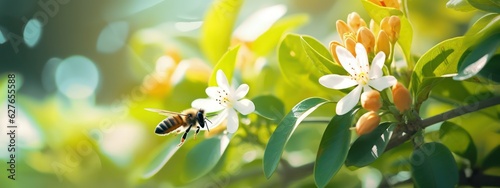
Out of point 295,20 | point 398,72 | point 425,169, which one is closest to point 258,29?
point 295,20

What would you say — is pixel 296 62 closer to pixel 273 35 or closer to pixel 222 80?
pixel 222 80

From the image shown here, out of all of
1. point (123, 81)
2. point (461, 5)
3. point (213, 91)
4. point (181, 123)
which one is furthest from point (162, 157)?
point (123, 81)

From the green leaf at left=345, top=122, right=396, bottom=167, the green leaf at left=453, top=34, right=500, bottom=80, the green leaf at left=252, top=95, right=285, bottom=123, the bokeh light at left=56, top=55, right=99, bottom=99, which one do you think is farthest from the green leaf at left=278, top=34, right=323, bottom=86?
the bokeh light at left=56, top=55, right=99, bottom=99

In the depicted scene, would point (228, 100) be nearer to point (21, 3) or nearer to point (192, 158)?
point (192, 158)

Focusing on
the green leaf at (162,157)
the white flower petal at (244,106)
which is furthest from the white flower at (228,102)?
the green leaf at (162,157)

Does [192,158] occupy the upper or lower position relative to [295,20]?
lower

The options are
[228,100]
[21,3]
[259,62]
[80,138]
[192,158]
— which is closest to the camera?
[228,100]
